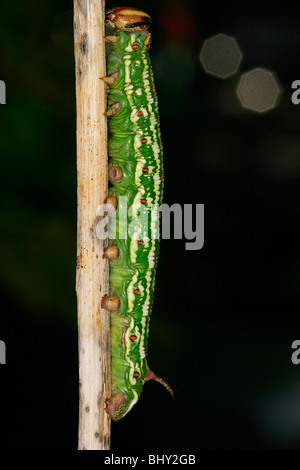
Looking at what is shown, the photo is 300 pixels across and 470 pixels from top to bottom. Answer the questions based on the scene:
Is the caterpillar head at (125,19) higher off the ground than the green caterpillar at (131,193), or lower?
higher

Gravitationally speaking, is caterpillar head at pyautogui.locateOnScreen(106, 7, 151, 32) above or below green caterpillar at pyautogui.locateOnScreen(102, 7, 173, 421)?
above

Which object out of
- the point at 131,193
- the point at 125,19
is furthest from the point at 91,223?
the point at 125,19

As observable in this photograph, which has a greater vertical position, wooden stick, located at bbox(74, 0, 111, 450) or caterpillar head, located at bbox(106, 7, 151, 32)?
caterpillar head, located at bbox(106, 7, 151, 32)

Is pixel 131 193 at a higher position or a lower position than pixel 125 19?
lower

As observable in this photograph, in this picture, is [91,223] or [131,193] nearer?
[91,223]

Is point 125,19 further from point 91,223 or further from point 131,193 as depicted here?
point 91,223
